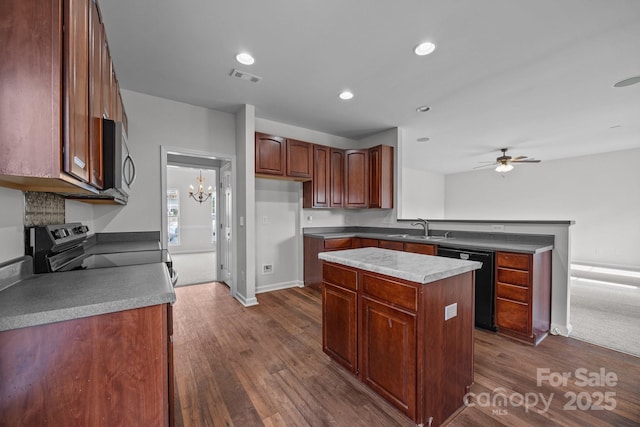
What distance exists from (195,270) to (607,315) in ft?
21.3

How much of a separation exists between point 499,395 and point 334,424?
115 centimetres

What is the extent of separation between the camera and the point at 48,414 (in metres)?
0.89

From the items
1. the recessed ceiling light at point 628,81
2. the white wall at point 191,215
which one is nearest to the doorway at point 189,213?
the white wall at point 191,215

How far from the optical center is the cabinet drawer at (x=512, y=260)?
8.22 feet

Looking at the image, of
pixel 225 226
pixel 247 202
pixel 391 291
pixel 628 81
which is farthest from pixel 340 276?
pixel 628 81

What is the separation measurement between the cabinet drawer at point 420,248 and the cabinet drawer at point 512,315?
0.82 m

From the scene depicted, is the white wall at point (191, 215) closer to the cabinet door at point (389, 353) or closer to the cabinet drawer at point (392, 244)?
the cabinet drawer at point (392, 244)

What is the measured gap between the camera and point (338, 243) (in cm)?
419

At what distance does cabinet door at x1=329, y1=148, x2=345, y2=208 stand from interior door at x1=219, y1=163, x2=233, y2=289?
5.33 ft

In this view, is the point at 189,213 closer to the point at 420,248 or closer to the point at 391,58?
the point at 420,248

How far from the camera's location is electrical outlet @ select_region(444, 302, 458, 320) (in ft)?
5.08

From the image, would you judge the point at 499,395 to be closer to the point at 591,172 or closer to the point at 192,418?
the point at 192,418

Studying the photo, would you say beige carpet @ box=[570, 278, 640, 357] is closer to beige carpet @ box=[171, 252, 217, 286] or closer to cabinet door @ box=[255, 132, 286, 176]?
cabinet door @ box=[255, 132, 286, 176]

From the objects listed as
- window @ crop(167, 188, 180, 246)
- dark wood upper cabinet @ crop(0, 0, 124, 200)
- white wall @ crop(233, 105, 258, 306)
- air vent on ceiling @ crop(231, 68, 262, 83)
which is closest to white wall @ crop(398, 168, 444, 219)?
white wall @ crop(233, 105, 258, 306)
